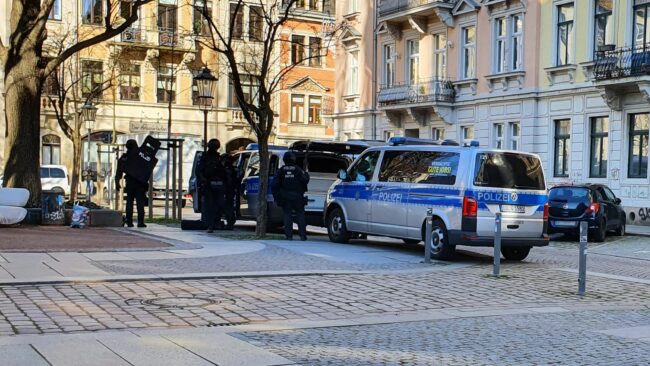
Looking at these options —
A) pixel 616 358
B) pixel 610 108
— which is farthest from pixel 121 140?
pixel 616 358

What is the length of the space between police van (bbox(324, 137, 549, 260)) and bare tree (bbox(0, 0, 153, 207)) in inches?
315

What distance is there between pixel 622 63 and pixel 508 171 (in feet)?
52.3

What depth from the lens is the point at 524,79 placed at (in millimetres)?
32906

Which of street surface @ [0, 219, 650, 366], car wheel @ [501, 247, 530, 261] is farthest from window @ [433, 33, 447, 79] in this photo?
street surface @ [0, 219, 650, 366]

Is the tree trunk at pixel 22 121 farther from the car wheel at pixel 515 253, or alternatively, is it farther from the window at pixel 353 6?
the window at pixel 353 6

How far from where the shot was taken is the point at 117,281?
10203 mm

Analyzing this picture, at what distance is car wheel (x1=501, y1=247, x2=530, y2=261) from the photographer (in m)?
15.2

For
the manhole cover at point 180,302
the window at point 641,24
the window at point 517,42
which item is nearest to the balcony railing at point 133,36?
the window at point 517,42

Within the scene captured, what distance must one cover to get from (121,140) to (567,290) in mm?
39411

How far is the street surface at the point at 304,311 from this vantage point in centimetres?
689

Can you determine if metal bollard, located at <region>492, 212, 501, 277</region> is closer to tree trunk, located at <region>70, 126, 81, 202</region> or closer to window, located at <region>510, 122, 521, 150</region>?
tree trunk, located at <region>70, 126, 81, 202</region>

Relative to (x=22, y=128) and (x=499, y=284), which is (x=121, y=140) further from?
(x=499, y=284)

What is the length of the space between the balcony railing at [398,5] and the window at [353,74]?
409 centimetres

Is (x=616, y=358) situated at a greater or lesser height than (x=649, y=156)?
lesser
